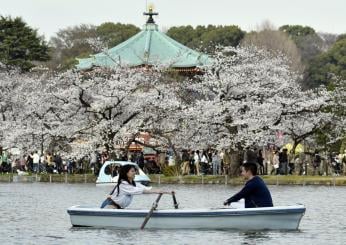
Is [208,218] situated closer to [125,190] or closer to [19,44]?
[125,190]

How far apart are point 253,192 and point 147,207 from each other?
10.3 meters

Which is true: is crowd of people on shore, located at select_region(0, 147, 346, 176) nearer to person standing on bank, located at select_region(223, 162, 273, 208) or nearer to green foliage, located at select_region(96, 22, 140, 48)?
person standing on bank, located at select_region(223, 162, 273, 208)

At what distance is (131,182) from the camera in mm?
28734

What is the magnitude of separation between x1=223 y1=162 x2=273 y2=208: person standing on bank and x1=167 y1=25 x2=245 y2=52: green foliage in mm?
99043

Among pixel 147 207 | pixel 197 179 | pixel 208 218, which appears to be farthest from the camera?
pixel 197 179

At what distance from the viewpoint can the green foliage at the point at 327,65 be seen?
394ft

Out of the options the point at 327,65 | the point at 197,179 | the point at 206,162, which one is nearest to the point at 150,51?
the point at 206,162

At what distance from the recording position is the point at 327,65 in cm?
12506

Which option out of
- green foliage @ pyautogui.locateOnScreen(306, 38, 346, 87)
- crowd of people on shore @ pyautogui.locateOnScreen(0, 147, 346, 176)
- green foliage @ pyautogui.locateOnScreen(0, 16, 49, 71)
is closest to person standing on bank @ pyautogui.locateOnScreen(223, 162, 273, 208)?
crowd of people on shore @ pyautogui.locateOnScreen(0, 147, 346, 176)

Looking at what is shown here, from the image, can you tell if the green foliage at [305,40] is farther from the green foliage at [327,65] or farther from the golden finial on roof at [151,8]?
the golden finial on roof at [151,8]

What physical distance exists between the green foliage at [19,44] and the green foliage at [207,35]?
139 feet

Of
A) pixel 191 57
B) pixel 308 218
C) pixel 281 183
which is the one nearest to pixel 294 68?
pixel 191 57

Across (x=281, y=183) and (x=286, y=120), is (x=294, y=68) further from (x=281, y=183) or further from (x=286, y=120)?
(x=281, y=183)

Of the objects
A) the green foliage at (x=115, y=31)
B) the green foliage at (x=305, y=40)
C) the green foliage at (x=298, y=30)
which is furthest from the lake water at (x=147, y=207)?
the green foliage at (x=298, y=30)
